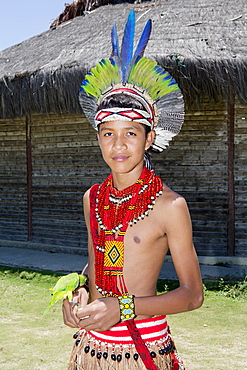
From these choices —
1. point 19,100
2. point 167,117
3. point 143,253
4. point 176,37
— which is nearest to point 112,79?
point 167,117

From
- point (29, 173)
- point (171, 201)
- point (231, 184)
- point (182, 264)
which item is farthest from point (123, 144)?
point (29, 173)

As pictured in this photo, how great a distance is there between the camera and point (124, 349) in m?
1.92

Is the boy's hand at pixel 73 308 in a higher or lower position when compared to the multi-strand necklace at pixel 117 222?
lower

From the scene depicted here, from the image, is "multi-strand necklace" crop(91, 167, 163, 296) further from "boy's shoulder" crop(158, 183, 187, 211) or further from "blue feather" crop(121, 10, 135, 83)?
"blue feather" crop(121, 10, 135, 83)

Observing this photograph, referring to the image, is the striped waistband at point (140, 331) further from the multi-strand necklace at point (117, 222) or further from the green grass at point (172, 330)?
the green grass at point (172, 330)

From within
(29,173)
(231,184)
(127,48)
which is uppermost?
(127,48)

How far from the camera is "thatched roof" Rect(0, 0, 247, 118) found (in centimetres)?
638

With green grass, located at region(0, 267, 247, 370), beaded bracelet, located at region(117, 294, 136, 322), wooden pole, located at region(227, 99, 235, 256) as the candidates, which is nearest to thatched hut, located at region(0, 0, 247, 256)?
wooden pole, located at region(227, 99, 235, 256)

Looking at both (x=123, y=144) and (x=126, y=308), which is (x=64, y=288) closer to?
(x=126, y=308)

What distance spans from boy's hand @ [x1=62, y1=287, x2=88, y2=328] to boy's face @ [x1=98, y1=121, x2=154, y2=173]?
1.75 ft

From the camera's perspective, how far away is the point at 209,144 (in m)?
7.32

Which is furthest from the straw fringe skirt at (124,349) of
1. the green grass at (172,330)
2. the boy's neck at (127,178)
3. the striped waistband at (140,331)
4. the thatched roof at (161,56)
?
the thatched roof at (161,56)

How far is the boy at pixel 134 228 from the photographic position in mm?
1862

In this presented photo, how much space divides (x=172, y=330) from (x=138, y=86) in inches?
126
